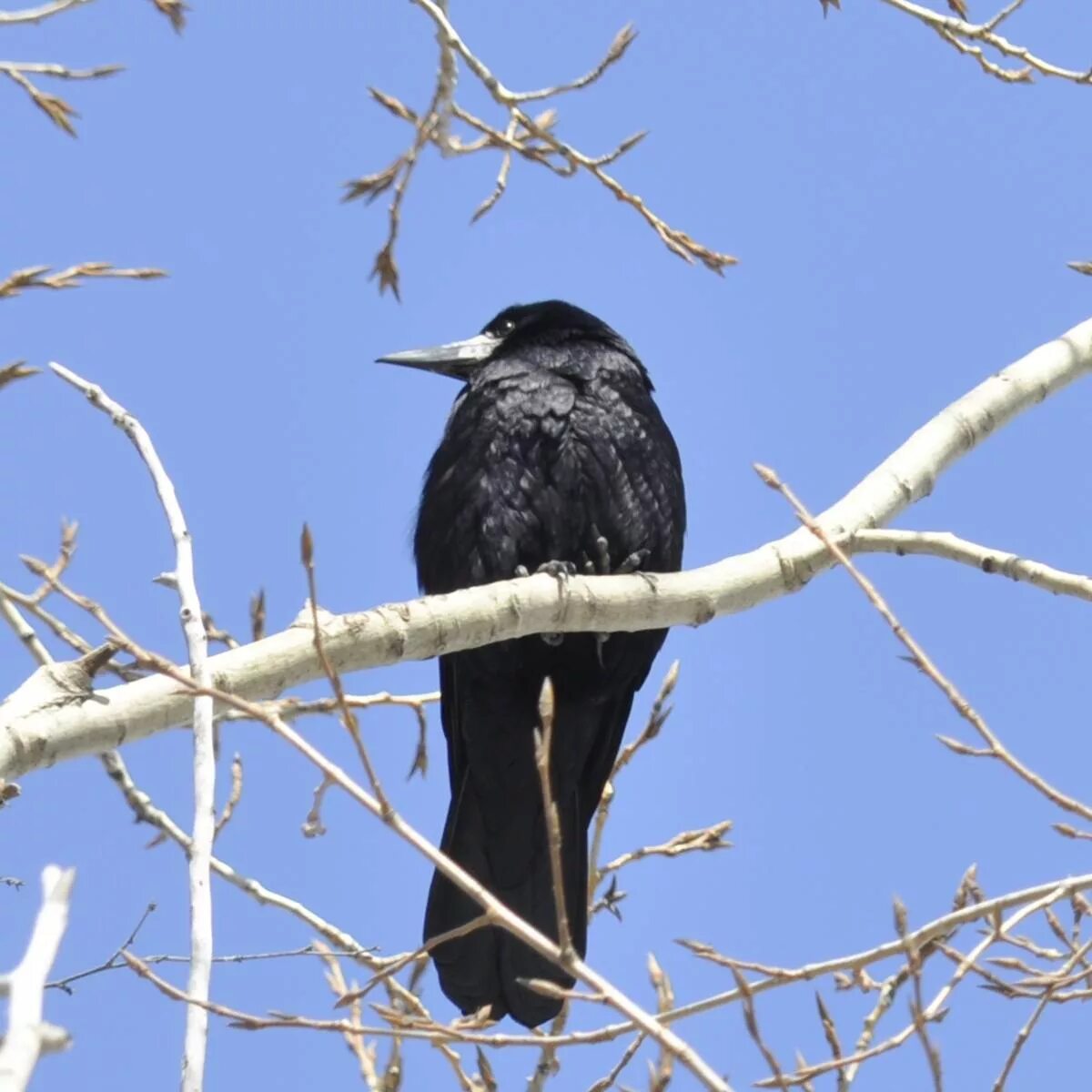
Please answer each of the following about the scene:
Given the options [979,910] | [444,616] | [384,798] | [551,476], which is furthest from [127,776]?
[979,910]

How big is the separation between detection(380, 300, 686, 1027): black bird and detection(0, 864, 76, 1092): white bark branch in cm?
296

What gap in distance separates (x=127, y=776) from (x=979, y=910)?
85.2 inches

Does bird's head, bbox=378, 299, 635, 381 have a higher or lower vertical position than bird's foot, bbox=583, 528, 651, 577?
higher

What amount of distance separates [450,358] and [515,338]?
0.28 metres

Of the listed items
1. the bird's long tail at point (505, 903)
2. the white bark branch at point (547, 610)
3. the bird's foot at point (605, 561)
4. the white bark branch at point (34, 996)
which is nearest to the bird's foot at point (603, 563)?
the bird's foot at point (605, 561)

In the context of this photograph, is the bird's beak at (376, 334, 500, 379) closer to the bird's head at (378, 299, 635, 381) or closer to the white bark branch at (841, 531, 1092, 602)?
the bird's head at (378, 299, 635, 381)

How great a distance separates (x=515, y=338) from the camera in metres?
5.75

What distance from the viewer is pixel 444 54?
13.2 feet

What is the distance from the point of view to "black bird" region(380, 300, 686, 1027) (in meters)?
4.78

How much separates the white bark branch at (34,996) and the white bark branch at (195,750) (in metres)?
0.62

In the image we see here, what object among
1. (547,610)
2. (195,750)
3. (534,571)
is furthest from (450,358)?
(195,750)

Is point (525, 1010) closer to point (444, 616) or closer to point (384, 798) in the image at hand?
point (444, 616)

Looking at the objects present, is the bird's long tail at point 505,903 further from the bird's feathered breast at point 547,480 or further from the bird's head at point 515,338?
the bird's head at point 515,338

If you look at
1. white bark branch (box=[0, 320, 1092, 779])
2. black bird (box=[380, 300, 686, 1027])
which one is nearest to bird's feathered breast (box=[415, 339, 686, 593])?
black bird (box=[380, 300, 686, 1027])
